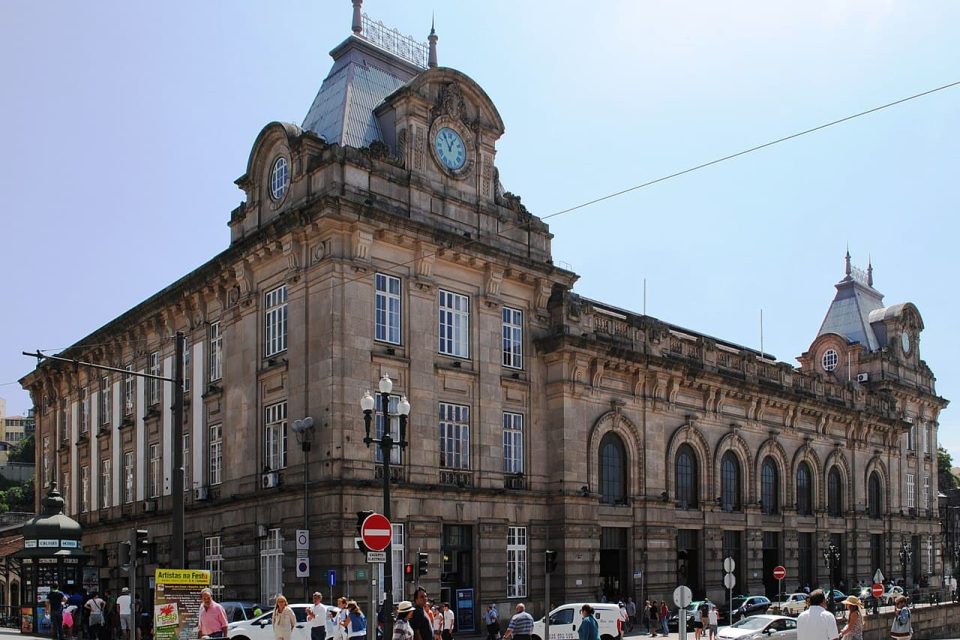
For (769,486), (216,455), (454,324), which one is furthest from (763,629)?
(769,486)

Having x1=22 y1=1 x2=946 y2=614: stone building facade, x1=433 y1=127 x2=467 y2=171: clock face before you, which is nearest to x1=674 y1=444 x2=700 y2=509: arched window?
x1=22 y1=1 x2=946 y2=614: stone building facade

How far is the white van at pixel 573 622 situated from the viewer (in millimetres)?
32750

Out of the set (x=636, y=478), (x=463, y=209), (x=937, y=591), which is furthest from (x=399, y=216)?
(x=937, y=591)

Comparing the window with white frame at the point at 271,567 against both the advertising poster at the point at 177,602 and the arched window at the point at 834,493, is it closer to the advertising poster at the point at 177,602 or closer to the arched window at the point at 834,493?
the advertising poster at the point at 177,602

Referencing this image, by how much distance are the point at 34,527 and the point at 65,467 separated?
1937cm

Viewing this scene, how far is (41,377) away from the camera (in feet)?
201

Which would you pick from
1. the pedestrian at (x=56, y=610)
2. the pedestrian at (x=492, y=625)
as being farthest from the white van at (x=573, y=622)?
the pedestrian at (x=56, y=610)

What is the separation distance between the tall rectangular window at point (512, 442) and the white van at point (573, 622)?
794 cm

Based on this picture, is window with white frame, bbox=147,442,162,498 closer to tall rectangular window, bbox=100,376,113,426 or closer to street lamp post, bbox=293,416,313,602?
tall rectangular window, bbox=100,376,113,426

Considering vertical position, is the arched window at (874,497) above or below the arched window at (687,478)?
below

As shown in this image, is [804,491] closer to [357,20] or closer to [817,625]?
[357,20]

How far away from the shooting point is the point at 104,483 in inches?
2068

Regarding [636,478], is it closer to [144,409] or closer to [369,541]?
[144,409]

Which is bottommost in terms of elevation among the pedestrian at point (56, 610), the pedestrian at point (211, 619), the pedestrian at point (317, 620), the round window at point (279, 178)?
the pedestrian at point (56, 610)
